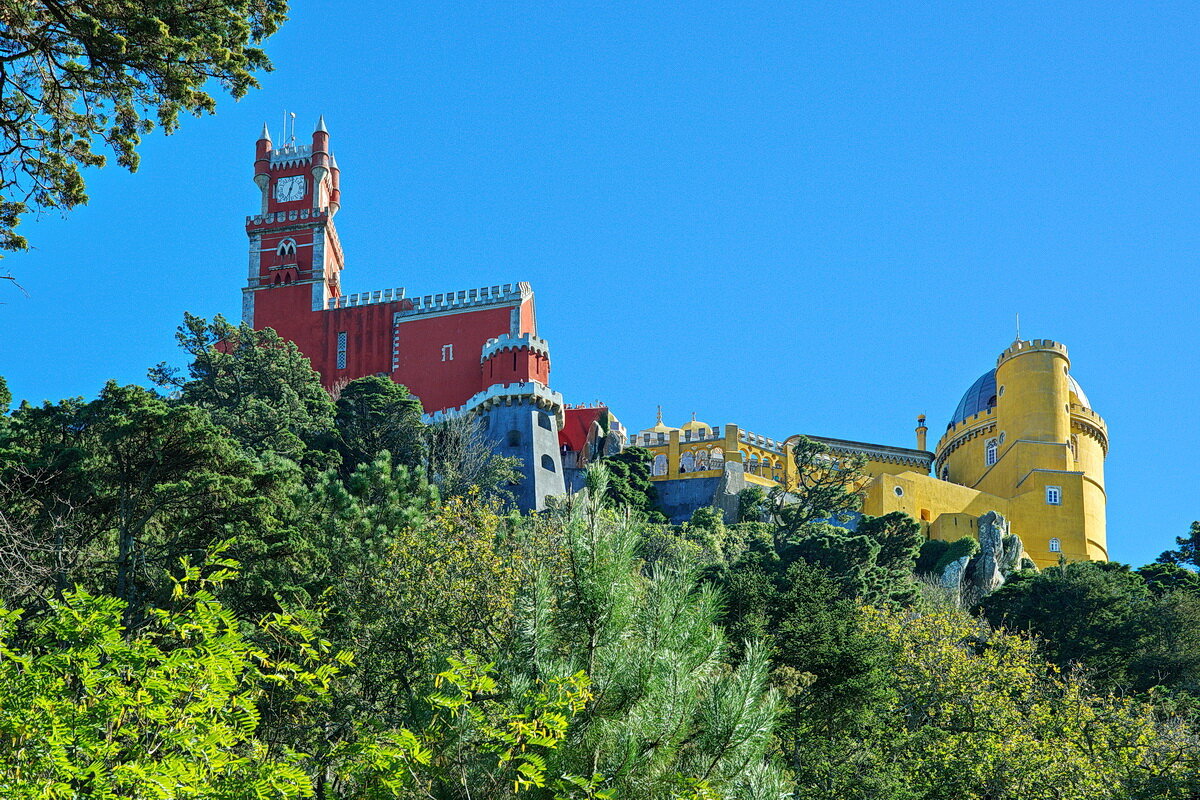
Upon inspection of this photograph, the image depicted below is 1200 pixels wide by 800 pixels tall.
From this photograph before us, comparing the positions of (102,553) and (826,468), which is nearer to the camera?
(102,553)

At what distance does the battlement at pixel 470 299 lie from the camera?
4734 cm

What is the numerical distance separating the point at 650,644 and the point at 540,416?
32.0 metres

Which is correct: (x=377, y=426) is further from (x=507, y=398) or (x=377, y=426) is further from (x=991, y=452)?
(x=991, y=452)

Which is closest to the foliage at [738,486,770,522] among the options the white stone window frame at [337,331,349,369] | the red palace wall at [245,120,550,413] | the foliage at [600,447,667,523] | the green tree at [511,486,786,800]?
the foliage at [600,447,667,523]

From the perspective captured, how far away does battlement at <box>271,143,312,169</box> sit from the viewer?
52719 millimetres

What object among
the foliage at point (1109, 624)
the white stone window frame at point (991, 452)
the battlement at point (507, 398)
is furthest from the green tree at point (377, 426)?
the white stone window frame at point (991, 452)

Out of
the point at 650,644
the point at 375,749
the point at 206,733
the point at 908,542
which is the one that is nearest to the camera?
the point at 206,733

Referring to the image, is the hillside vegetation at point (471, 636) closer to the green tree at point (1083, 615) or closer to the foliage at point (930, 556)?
the green tree at point (1083, 615)

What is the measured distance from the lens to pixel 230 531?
2272cm

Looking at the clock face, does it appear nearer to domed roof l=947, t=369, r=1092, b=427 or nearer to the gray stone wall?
the gray stone wall

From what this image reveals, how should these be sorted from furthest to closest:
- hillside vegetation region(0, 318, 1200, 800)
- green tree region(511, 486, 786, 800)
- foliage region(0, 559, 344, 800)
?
1. green tree region(511, 486, 786, 800)
2. hillside vegetation region(0, 318, 1200, 800)
3. foliage region(0, 559, 344, 800)

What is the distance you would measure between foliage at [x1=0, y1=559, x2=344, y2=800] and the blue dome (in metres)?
48.5

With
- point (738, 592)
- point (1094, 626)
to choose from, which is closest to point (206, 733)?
point (738, 592)

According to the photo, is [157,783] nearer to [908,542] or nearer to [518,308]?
[908,542]
